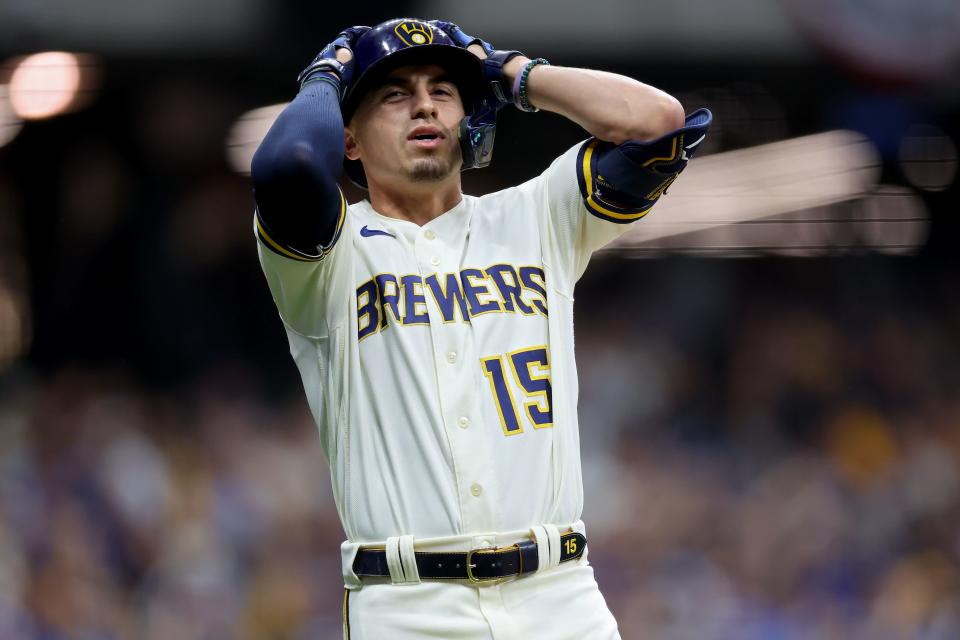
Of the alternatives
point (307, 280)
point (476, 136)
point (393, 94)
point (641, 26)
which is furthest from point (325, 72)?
point (641, 26)

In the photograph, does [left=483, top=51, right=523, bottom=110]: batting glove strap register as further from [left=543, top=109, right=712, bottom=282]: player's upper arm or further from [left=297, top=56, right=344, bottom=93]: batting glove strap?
[left=297, top=56, right=344, bottom=93]: batting glove strap

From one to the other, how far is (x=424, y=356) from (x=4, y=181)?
11.9 feet

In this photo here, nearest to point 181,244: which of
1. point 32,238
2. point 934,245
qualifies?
point 32,238

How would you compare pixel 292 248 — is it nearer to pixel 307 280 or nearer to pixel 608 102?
pixel 307 280

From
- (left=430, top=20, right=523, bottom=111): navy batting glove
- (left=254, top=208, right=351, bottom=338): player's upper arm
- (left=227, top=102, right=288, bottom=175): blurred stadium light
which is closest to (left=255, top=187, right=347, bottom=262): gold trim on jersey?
(left=254, top=208, right=351, bottom=338): player's upper arm

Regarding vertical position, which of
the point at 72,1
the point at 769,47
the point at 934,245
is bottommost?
the point at 934,245

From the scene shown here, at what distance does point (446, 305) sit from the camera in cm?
232

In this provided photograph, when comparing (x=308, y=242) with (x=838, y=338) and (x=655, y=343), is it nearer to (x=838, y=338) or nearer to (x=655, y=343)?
(x=655, y=343)

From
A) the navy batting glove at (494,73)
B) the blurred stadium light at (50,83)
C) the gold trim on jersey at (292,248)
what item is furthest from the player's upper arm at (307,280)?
the blurred stadium light at (50,83)

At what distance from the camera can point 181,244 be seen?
538 centimetres

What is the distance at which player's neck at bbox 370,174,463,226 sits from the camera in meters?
2.54

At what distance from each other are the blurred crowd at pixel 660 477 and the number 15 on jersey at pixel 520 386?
319cm

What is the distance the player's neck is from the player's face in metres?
0.03

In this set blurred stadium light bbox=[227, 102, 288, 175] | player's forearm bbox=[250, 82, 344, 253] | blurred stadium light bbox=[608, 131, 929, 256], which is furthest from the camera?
blurred stadium light bbox=[608, 131, 929, 256]
